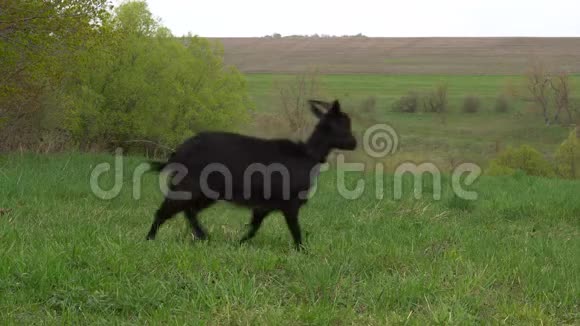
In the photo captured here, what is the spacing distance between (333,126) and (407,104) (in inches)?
2472

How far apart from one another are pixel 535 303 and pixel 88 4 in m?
13.4

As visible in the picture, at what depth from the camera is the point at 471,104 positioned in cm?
6988

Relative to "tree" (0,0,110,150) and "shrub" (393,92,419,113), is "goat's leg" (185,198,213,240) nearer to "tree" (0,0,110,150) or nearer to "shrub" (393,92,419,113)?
"tree" (0,0,110,150)

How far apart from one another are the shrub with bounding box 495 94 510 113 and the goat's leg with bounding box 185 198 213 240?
2700 inches

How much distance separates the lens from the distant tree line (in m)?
14.6

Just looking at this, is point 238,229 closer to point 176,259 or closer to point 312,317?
point 176,259

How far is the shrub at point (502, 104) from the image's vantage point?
70688 millimetres

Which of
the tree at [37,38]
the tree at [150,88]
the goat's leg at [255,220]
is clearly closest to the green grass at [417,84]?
the tree at [150,88]

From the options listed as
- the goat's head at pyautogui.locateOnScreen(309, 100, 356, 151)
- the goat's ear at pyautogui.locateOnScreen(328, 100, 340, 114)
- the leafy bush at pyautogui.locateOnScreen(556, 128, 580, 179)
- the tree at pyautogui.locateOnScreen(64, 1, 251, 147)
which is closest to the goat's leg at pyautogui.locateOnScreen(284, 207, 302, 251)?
the goat's head at pyautogui.locateOnScreen(309, 100, 356, 151)

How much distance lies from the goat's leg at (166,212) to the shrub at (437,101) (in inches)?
2585

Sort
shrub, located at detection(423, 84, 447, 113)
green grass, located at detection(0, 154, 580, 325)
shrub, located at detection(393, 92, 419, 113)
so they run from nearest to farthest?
green grass, located at detection(0, 154, 580, 325)
shrub, located at detection(393, 92, 419, 113)
shrub, located at detection(423, 84, 447, 113)

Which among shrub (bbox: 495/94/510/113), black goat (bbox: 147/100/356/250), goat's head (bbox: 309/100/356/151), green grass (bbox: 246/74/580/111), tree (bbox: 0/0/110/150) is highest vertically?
tree (bbox: 0/0/110/150)

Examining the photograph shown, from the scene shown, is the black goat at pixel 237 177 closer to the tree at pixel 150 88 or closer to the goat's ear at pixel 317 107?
the goat's ear at pixel 317 107

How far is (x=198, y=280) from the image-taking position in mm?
4703
